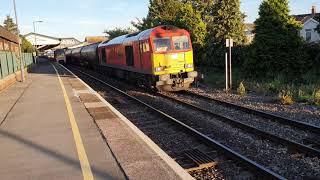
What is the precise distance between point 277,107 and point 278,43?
7635mm

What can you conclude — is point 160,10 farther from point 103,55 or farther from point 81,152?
point 81,152

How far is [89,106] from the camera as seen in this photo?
46.2 feet

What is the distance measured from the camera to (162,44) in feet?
59.1

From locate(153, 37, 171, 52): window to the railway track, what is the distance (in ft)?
16.3

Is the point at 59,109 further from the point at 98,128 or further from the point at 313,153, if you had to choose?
the point at 313,153

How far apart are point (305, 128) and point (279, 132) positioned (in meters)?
0.70

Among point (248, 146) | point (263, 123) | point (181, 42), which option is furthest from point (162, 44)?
point (248, 146)

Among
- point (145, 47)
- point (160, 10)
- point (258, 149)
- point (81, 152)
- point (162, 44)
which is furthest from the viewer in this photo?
point (160, 10)

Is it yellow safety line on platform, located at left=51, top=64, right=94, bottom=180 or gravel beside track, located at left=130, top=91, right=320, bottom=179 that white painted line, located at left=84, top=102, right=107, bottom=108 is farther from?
gravel beside track, located at left=130, top=91, right=320, bottom=179

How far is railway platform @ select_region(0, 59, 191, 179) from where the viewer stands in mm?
6445

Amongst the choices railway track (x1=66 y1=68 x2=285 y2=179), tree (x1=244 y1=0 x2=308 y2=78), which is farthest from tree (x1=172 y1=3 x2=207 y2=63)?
railway track (x1=66 y1=68 x2=285 y2=179)

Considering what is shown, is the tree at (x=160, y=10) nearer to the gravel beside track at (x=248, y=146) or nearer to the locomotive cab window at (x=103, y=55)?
the locomotive cab window at (x=103, y=55)

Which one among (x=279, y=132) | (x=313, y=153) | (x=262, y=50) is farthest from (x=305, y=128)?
(x=262, y=50)

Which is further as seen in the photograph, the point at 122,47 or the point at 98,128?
the point at 122,47
